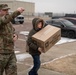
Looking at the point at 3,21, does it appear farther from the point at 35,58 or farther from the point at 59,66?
the point at 59,66

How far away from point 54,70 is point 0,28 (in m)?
3.57

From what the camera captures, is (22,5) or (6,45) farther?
(22,5)

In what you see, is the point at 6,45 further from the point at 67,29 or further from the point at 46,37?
the point at 67,29

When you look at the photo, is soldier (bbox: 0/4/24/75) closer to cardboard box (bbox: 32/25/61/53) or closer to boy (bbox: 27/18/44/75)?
cardboard box (bbox: 32/25/61/53)

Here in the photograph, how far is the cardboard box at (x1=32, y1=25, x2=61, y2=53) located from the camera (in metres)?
5.98

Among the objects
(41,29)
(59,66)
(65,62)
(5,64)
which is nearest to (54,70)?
(59,66)

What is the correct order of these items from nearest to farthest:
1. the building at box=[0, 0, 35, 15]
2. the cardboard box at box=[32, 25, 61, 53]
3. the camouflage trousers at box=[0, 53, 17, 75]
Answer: the camouflage trousers at box=[0, 53, 17, 75]
the cardboard box at box=[32, 25, 61, 53]
the building at box=[0, 0, 35, 15]

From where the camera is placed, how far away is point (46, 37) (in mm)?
6105

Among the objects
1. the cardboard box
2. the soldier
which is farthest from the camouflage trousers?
the cardboard box

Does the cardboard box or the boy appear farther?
the boy

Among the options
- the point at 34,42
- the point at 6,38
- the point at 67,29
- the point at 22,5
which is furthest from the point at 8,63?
the point at 22,5

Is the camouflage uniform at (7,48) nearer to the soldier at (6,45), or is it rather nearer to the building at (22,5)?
the soldier at (6,45)

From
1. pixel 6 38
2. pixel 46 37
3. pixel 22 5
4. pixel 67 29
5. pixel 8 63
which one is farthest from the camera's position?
pixel 22 5

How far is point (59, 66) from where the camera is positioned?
28.5ft
